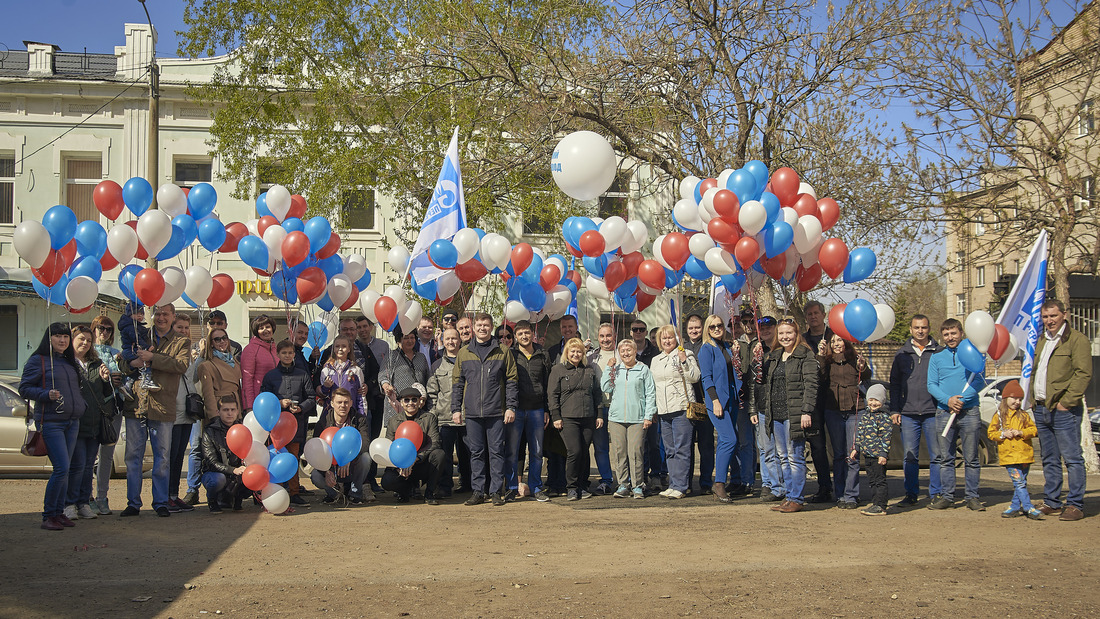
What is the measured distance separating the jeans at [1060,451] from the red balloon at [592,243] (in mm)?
4554

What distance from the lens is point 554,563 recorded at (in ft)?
21.1

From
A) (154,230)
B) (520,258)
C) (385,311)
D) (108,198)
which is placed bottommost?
(385,311)

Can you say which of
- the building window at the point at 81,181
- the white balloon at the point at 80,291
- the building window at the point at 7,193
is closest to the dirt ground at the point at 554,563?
the white balloon at the point at 80,291

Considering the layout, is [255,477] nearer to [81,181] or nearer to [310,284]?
[310,284]

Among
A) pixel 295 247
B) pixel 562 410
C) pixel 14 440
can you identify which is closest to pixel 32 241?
pixel 295 247

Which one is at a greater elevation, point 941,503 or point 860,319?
point 860,319

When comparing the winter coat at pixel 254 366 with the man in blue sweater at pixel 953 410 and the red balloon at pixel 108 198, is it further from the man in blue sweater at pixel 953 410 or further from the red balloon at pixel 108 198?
the man in blue sweater at pixel 953 410

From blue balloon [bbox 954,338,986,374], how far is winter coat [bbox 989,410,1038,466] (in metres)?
0.57

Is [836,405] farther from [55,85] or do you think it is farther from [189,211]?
[55,85]

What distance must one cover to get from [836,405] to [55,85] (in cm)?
2009

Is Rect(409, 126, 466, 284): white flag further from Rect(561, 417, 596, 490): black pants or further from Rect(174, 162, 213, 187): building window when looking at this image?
Rect(174, 162, 213, 187): building window

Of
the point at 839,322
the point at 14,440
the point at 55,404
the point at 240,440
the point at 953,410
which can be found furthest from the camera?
the point at 14,440

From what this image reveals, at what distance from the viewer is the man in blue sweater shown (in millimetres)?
8742

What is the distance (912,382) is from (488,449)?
4.31 meters
